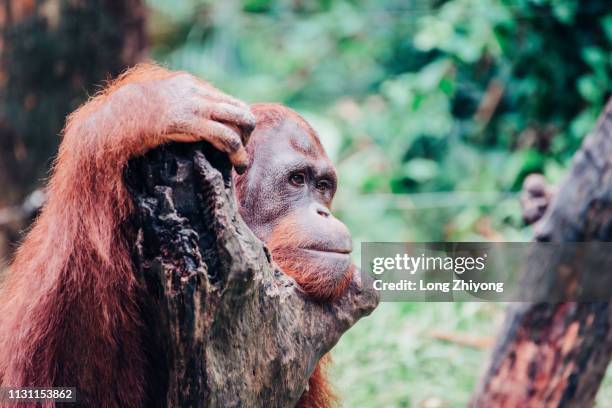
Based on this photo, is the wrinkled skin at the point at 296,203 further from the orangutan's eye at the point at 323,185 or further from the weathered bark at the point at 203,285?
the weathered bark at the point at 203,285

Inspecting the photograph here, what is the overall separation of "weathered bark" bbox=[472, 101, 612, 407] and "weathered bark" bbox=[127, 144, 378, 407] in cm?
146

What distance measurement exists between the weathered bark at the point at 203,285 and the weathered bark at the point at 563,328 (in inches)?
57.6

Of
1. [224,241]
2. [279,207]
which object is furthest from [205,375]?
[279,207]

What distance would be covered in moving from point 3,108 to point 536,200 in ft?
9.79

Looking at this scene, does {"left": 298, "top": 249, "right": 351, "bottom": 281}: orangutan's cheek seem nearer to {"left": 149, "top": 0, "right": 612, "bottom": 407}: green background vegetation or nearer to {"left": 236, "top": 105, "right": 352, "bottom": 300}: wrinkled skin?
{"left": 236, "top": 105, "right": 352, "bottom": 300}: wrinkled skin

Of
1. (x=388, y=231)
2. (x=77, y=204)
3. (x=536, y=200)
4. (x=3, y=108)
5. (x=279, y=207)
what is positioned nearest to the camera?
(x=77, y=204)

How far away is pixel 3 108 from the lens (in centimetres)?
448

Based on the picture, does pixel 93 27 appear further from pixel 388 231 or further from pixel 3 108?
pixel 388 231

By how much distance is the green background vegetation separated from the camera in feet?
18.6

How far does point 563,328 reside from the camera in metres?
2.99

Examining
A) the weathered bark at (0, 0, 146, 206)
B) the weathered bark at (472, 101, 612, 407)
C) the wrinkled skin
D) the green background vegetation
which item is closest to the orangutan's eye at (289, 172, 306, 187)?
the wrinkled skin
